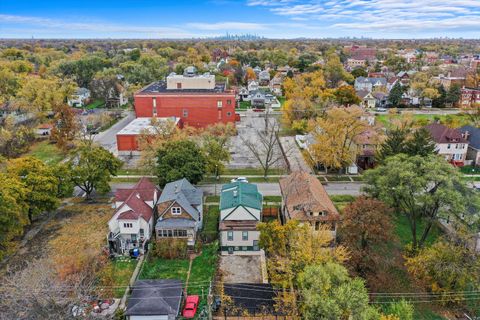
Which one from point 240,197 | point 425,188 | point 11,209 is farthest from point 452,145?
point 11,209

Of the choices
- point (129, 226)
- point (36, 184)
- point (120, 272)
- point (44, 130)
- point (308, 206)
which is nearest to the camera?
point (120, 272)

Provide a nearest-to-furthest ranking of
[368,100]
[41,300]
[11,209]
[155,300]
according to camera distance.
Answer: [41,300]
[155,300]
[11,209]
[368,100]

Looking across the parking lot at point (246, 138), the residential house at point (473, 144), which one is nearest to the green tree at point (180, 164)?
the parking lot at point (246, 138)

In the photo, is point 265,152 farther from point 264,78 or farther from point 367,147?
point 264,78

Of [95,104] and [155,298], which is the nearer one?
[155,298]

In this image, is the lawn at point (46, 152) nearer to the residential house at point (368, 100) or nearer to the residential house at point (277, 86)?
the residential house at point (277, 86)

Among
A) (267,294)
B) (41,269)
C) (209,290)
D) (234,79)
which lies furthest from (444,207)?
(234,79)

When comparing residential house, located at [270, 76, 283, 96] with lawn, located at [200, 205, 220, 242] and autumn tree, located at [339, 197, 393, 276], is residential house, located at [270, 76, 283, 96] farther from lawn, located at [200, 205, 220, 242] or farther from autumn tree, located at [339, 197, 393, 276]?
autumn tree, located at [339, 197, 393, 276]
